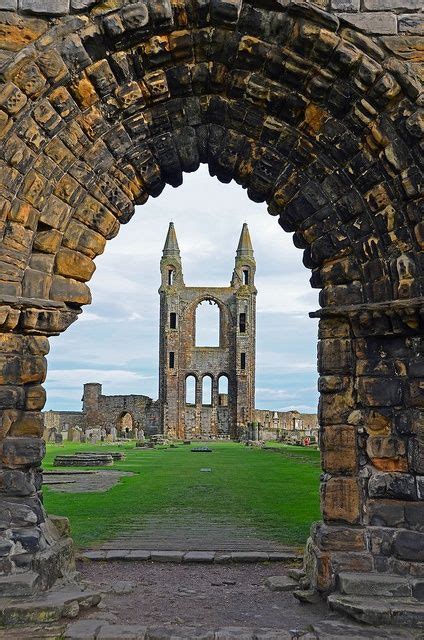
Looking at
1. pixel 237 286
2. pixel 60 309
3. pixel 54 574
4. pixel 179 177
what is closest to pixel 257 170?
pixel 179 177

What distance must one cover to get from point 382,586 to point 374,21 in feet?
16.4

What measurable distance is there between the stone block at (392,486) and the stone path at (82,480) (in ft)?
25.5

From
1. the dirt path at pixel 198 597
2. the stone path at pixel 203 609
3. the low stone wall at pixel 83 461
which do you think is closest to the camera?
the stone path at pixel 203 609

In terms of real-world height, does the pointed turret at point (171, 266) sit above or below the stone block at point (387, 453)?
above

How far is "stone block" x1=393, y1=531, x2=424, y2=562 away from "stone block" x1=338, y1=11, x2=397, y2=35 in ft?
14.7

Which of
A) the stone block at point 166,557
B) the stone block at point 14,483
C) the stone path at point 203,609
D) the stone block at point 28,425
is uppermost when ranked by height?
the stone block at point 28,425

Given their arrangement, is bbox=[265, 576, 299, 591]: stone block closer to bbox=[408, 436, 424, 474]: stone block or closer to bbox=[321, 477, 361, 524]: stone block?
bbox=[321, 477, 361, 524]: stone block

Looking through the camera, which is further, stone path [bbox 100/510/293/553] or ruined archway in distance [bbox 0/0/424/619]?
stone path [bbox 100/510/293/553]

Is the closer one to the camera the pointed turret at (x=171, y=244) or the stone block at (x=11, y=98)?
the stone block at (x=11, y=98)

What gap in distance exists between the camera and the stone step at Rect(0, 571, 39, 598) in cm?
568

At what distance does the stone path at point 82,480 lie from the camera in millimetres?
13555

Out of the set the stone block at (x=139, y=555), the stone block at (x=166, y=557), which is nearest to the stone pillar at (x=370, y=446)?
the stone block at (x=166, y=557)

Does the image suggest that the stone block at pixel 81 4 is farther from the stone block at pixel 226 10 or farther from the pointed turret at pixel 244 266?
the pointed turret at pixel 244 266

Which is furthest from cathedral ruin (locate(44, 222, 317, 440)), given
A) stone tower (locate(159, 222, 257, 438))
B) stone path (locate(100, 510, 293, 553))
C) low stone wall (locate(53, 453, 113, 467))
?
stone path (locate(100, 510, 293, 553))
